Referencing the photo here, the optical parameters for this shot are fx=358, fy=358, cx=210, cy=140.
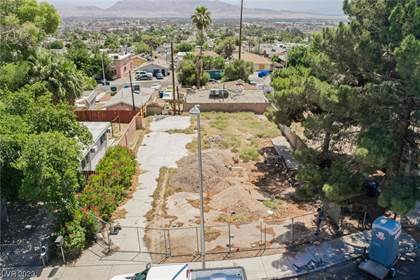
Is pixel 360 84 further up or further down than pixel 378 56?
further down

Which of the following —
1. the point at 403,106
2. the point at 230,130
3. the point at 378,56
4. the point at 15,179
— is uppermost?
the point at 378,56

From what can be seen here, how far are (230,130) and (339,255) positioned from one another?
18.7 metres

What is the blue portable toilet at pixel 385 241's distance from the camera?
530 inches

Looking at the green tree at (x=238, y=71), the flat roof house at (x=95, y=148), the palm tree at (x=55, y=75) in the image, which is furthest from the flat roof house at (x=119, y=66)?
the flat roof house at (x=95, y=148)

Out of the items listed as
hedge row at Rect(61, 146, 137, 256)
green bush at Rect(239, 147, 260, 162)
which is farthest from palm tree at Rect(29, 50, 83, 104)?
green bush at Rect(239, 147, 260, 162)

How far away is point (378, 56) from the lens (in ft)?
44.4

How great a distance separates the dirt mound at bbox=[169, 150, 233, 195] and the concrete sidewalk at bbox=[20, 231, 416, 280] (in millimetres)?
6428

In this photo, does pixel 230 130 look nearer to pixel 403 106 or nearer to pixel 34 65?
pixel 34 65

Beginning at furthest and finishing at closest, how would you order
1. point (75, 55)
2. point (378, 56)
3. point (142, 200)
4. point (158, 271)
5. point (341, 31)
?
point (75, 55) → point (142, 200) → point (341, 31) → point (378, 56) → point (158, 271)

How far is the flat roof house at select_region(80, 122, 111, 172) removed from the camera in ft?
70.1

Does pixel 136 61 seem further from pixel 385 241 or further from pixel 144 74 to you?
pixel 385 241

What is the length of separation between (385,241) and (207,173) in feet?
36.3

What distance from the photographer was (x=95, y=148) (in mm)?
22906

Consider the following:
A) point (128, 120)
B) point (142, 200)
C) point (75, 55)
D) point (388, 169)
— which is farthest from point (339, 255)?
point (75, 55)
